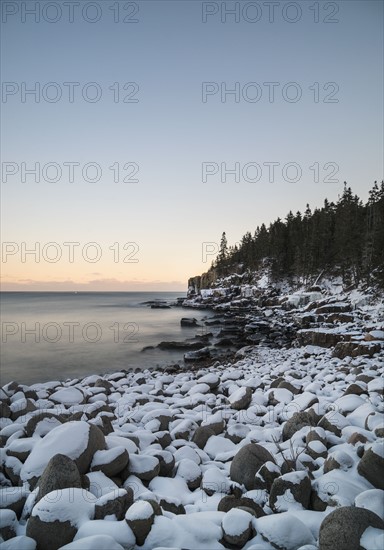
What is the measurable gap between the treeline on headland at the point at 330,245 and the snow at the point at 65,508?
1308 inches

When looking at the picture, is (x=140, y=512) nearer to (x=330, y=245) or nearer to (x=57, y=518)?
(x=57, y=518)

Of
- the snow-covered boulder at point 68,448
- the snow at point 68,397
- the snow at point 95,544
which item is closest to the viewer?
the snow at point 95,544

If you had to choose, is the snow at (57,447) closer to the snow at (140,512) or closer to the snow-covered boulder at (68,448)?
the snow-covered boulder at (68,448)

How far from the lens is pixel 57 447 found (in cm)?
496

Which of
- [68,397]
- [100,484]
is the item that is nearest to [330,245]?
[68,397]

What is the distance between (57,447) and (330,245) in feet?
187

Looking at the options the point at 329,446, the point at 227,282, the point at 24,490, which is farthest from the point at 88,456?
the point at 227,282

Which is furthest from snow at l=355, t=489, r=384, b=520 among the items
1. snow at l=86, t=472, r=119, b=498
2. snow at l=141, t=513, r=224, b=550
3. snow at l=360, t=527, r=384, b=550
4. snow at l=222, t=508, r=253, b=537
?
snow at l=86, t=472, r=119, b=498

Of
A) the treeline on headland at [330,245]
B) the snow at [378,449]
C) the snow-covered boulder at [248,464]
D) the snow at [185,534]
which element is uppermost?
the treeline on headland at [330,245]

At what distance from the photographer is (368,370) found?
35.2ft

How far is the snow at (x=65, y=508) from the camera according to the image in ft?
11.8

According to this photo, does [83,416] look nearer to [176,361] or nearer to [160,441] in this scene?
[160,441]

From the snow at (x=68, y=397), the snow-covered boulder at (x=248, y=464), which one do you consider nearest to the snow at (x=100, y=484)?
the snow-covered boulder at (x=248, y=464)

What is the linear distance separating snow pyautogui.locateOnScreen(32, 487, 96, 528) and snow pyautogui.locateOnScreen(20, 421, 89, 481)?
40.1 inches
